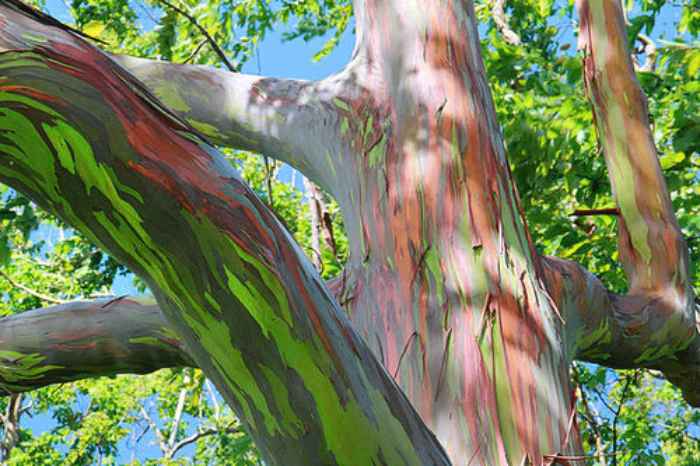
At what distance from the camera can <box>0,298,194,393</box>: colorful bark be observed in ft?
8.69

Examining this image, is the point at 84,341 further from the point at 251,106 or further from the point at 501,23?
the point at 501,23

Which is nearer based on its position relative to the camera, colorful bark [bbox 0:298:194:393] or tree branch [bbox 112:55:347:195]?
colorful bark [bbox 0:298:194:393]

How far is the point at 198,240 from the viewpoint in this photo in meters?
1.05

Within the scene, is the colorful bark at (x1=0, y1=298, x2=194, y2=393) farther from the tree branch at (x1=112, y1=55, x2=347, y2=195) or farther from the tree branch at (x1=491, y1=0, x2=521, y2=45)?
the tree branch at (x1=491, y1=0, x2=521, y2=45)

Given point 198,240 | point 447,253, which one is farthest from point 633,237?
point 198,240

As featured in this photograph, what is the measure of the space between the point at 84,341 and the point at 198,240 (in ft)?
5.89

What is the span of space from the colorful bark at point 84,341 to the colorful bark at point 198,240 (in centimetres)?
153

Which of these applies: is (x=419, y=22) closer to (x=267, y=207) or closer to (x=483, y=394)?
(x=483, y=394)

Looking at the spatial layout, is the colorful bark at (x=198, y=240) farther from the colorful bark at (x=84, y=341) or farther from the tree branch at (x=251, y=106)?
the tree branch at (x=251, y=106)

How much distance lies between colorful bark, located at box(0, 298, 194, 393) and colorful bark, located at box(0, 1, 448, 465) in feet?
5.03

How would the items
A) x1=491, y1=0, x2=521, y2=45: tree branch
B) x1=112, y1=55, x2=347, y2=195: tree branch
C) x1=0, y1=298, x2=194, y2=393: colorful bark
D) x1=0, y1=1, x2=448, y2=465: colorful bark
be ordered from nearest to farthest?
x1=0, y1=1, x2=448, y2=465: colorful bark
x1=0, y1=298, x2=194, y2=393: colorful bark
x1=112, y1=55, x2=347, y2=195: tree branch
x1=491, y1=0, x2=521, y2=45: tree branch

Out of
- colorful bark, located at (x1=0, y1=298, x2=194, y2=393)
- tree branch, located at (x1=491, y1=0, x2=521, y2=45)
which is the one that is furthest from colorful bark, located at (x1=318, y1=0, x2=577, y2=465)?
tree branch, located at (x1=491, y1=0, x2=521, y2=45)

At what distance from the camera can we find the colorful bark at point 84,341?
2.65m

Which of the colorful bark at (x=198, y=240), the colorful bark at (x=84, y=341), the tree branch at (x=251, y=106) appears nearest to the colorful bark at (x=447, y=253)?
the tree branch at (x=251, y=106)
